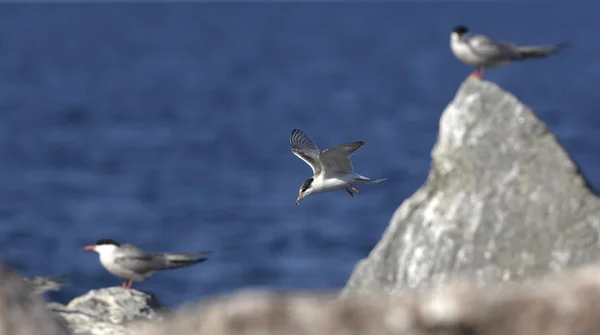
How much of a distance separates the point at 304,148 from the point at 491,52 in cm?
281

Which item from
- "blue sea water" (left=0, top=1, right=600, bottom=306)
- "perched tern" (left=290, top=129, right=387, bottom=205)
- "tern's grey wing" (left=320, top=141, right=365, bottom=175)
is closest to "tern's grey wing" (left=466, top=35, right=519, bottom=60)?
"perched tern" (left=290, top=129, right=387, bottom=205)

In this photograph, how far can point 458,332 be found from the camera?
16.6 ft

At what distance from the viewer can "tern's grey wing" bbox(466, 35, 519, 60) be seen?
1597 cm

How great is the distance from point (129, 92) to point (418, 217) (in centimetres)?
10636

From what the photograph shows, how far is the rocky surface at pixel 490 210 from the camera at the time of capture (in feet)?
33.8

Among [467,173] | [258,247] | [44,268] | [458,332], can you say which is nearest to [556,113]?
[258,247]

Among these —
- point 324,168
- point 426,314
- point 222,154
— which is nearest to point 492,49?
point 324,168

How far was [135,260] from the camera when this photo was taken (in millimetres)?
15227

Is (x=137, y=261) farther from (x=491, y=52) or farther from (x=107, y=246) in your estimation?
(x=491, y=52)

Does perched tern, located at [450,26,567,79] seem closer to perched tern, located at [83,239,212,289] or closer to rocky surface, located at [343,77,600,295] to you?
perched tern, located at [83,239,212,289]

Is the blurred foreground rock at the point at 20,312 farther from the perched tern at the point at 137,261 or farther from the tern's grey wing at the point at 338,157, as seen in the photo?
the perched tern at the point at 137,261

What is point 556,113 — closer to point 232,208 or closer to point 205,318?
point 232,208

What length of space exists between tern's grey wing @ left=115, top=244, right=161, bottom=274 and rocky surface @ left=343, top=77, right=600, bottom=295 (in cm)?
466

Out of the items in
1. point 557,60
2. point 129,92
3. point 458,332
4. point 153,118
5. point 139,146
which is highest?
point 557,60
